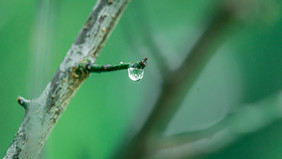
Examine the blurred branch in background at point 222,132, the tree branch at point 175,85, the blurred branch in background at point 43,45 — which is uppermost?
the tree branch at point 175,85

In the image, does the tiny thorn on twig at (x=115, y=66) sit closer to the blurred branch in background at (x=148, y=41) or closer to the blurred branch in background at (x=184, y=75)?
the blurred branch in background at (x=148, y=41)

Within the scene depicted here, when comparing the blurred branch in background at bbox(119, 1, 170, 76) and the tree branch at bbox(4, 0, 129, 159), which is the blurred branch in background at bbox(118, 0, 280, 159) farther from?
the tree branch at bbox(4, 0, 129, 159)

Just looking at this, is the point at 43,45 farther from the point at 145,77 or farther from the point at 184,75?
the point at 145,77

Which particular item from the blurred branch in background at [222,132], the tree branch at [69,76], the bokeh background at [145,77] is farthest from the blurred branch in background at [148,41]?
the tree branch at [69,76]

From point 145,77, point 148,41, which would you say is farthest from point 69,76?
point 145,77

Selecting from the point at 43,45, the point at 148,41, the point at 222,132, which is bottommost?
the point at 43,45

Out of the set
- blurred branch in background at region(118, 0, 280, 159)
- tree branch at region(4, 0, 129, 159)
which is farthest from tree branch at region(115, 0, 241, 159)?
tree branch at region(4, 0, 129, 159)
